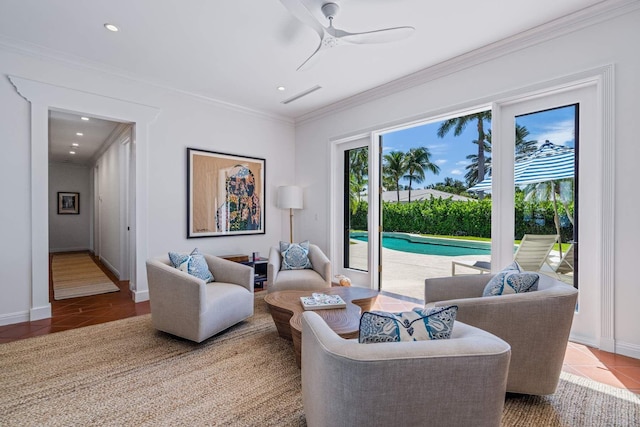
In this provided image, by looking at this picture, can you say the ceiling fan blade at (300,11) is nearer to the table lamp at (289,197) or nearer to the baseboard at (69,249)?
the table lamp at (289,197)

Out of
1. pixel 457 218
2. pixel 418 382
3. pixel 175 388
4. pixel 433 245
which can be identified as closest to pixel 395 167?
pixel 457 218

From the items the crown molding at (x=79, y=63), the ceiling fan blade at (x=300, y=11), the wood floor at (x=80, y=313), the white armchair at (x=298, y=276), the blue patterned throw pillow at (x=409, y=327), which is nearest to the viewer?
the blue patterned throw pillow at (x=409, y=327)

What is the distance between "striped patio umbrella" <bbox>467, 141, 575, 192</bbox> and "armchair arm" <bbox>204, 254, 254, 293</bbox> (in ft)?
9.69

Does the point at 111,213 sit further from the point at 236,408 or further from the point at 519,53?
the point at 519,53

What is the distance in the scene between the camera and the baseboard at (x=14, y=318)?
3.19 m

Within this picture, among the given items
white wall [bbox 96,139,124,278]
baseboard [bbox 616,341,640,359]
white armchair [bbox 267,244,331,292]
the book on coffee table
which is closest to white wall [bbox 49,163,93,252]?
white wall [bbox 96,139,124,278]

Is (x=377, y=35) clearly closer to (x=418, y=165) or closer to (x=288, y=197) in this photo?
(x=288, y=197)

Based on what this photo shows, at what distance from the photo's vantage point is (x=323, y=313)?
8.38ft

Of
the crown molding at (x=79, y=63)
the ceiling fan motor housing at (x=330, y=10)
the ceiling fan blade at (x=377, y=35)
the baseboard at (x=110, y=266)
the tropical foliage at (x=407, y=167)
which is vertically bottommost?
the baseboard at (x=110, y=266)

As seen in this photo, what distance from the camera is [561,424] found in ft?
5.63

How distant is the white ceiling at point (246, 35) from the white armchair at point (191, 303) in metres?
2.21

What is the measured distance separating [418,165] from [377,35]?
538 centimetres

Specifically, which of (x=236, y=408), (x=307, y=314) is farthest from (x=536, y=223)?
(x=236, y=408)

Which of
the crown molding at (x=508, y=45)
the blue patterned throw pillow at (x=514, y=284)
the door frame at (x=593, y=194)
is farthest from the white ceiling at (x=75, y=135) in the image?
the door frame at (x=593, y=194)
